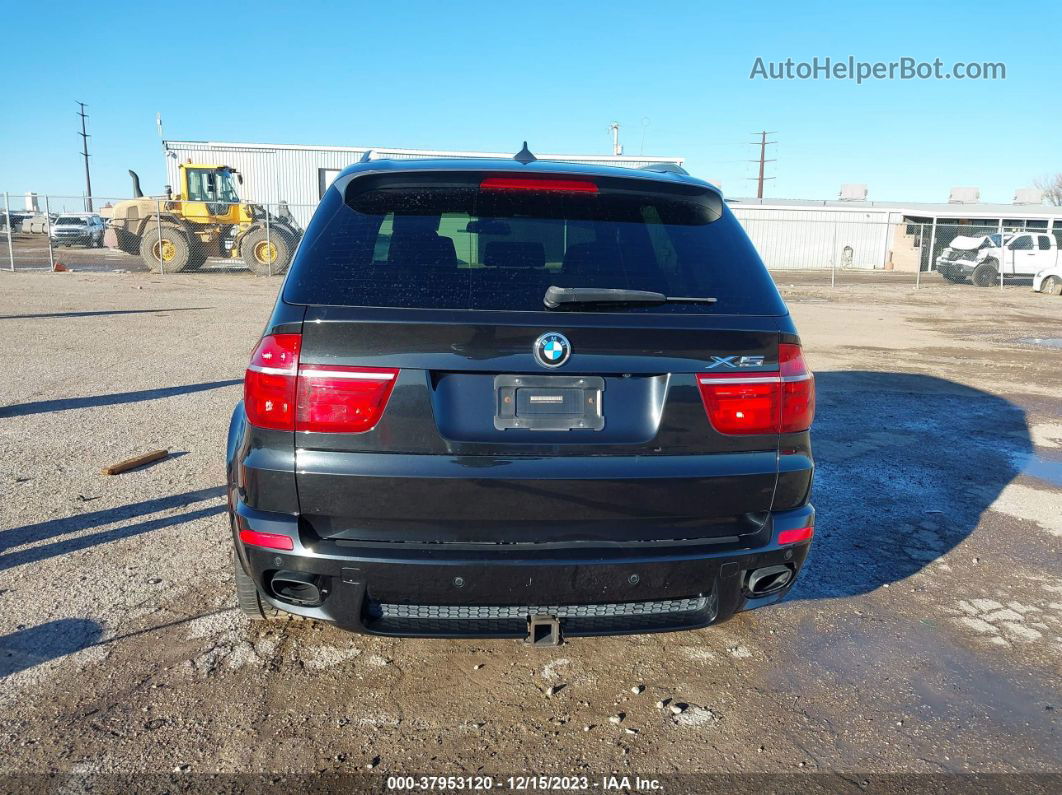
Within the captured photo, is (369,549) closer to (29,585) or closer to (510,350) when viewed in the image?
(510,350)

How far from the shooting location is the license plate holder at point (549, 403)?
8.13 ft

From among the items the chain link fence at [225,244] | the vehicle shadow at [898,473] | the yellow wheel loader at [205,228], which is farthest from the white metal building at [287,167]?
the vehicle shadow at [898,473]

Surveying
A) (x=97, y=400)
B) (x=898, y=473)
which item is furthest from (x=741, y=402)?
(x=97, y=400)

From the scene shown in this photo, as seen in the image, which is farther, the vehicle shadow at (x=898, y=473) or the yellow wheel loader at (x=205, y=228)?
the yellow wheel loader at (x=205, y=228)

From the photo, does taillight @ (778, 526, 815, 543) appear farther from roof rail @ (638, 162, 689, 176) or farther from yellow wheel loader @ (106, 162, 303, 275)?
yellow wheel loader @ (106, 162, 303, 275)

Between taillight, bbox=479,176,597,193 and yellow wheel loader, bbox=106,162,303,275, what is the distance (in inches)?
900

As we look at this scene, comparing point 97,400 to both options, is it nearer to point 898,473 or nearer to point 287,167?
point 898,473

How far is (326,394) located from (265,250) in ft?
78.1

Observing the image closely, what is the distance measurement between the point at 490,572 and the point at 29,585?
2.45 metres

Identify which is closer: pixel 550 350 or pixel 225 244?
pixel 550 350

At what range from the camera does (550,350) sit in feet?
8.04

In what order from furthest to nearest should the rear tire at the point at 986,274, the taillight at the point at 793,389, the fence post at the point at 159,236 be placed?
the rear tire at the point at 986,274, the fence post at the point at 159,236, the taillight at the point at 793,389

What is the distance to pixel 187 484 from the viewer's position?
16.9 feet

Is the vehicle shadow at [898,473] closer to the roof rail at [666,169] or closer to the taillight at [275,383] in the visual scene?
the roof rail at [666,169]
